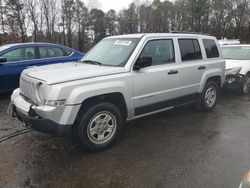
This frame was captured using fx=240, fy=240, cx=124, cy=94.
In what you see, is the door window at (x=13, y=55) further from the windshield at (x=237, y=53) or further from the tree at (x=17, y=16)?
the tree at (x=17, y=16)

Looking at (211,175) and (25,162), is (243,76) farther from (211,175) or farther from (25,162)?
(25,162)

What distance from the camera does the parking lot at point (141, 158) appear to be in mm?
3089

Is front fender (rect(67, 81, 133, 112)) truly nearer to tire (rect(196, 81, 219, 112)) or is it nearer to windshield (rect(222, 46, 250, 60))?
tire (rect(196, 81, 219, 112))

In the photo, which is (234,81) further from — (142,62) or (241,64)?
(142,62)

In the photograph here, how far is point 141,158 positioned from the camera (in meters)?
3.63

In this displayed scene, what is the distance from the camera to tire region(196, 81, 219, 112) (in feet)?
18.5

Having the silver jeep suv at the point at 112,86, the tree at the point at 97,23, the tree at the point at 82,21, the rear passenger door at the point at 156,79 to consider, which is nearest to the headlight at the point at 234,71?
the silver jeep suv at the point at 112,86

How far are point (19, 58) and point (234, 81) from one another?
21.4 feet

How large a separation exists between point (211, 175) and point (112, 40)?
10.1ft

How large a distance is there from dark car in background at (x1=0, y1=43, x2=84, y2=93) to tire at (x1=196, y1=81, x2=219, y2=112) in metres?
4.46

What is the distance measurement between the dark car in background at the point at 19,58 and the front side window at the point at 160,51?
4.00 m

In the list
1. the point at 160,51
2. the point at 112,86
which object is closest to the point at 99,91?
the point at 112,86

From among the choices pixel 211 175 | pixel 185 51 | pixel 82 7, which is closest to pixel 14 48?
pixel 185 51

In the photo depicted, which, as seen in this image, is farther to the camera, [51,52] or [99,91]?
[51,52]
